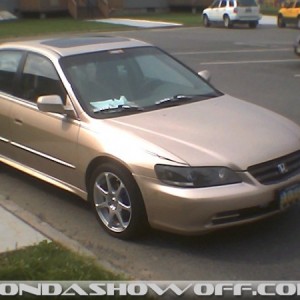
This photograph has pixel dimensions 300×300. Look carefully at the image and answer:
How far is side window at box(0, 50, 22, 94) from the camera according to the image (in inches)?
268

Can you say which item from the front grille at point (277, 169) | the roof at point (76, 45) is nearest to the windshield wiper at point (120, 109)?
the roof at point (76, 45)

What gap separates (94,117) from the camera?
221 inches

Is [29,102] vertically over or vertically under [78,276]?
over

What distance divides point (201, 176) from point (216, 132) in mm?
567

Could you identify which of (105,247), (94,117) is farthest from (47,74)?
(105,247)

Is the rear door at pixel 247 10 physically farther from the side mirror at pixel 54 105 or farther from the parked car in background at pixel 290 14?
the side mirror at pixel 54 105

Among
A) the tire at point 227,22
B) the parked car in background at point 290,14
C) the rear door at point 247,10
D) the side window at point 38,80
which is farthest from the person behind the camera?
the tire at point 227,22

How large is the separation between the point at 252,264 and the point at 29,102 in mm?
2855

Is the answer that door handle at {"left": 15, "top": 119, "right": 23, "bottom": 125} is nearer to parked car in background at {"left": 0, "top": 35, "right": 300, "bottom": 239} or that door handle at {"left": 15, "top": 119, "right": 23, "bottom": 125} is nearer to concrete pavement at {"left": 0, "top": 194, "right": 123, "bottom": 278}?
parked car in background at {"left": 0, "top": 35, "right": 300, "bottom": 239}

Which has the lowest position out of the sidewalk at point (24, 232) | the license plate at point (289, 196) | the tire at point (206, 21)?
the tire at point (206, 21)

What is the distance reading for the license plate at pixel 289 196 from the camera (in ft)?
16.3

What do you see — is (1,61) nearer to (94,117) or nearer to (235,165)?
(94,117)

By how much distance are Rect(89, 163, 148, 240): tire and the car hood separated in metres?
0.36

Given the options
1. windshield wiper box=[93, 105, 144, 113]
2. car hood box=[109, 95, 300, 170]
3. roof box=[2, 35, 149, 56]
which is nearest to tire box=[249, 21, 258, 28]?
roof box=[2, 35, 149, 56]
